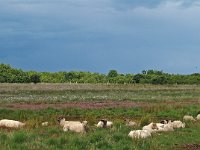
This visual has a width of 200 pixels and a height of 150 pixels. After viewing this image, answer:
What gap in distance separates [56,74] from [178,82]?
33.7 metres

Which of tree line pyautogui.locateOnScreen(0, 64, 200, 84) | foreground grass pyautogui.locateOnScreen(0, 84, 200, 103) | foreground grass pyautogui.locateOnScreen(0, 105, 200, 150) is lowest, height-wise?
foreground grass pyautogui.locateOnScreen(0, 105, 200, 150)

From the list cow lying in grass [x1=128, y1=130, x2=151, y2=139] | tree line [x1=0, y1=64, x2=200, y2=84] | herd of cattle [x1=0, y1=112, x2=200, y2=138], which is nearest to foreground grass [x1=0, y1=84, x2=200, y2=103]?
herd of cattle [x1=0, y1=112, x2=200, y2=138]

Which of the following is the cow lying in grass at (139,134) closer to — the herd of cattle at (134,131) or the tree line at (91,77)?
the herd of cattle at (134,131)

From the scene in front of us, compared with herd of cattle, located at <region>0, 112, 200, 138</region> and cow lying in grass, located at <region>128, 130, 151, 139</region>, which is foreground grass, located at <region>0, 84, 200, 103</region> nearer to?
herd of cattle, located at <region>0, 112, 200, 138</region>

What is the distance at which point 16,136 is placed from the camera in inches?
687

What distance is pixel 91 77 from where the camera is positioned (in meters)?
119

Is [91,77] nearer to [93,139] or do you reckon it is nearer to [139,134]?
[139,134]

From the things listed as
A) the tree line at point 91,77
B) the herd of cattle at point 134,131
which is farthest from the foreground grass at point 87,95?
the tree line at point 91,77

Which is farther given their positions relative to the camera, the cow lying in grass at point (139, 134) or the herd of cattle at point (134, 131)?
the herd of cattle at point (134, 131)

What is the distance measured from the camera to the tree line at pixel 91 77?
108250 millimetres

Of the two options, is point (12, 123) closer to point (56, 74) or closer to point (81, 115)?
point (81, 115)

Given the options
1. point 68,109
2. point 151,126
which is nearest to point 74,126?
point 151,126

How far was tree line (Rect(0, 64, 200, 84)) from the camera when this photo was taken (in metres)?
108

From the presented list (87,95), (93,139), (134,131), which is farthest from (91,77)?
(93,139)
